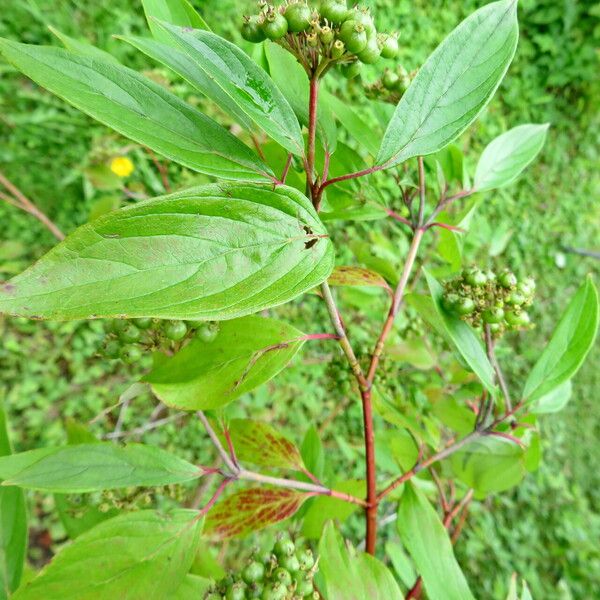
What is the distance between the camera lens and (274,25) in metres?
0.50

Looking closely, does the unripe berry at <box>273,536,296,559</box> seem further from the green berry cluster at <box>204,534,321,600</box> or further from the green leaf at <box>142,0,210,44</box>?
the green leaf at <box>142,0,210,44</box>

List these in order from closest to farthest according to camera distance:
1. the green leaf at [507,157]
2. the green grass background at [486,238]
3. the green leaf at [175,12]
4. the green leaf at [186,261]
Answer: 1. the green leaf at [186,261]
2. the green leaf at [175,12]
3. the green leaf at [507,157]
4. the green grass background at [486,238]

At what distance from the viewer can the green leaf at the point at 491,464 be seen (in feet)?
3.09

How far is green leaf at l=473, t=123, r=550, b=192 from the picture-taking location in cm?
89

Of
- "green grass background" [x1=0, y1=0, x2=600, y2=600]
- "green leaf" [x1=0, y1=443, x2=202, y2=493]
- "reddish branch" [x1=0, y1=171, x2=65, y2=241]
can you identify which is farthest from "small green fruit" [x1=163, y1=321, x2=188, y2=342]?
"reddish branch" [x1=0, y1=171, x2=65, y2=241]

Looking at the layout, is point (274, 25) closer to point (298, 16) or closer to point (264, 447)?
point (298, 16)

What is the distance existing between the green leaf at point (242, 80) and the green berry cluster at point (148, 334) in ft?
0.89

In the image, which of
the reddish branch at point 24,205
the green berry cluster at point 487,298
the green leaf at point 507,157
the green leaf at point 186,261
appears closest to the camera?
the green leaf at point 186,261

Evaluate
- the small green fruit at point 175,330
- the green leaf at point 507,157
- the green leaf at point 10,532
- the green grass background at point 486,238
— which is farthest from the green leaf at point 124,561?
the green grass background at point 486,238

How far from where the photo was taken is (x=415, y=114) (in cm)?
55

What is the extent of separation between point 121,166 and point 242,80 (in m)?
1.43

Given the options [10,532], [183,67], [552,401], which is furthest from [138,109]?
[552,401]

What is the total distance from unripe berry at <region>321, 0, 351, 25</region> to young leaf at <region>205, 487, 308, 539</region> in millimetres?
677

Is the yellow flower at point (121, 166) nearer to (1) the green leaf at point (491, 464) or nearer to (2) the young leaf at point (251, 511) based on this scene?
(2) the young leaf at point (251, 511)
